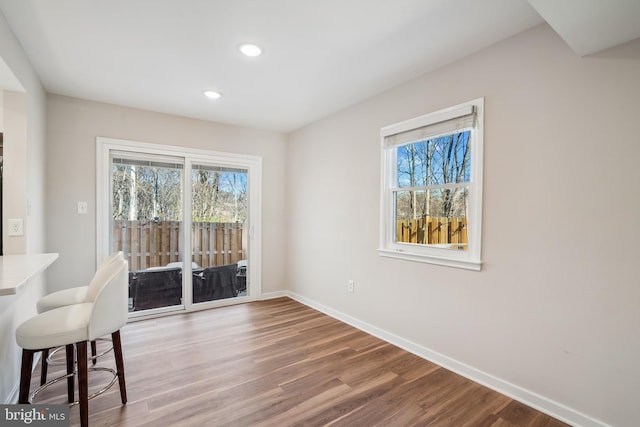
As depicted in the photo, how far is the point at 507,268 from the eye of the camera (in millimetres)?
2115

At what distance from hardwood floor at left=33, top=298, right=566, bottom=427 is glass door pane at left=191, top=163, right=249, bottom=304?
0.91 m

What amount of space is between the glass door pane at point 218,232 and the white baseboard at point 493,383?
191cm

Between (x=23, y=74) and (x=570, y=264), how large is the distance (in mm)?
3957

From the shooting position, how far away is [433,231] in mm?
2662

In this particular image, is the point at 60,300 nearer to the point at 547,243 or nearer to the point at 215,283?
the point at 215,283

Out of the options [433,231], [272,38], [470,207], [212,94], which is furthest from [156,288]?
[470,207]

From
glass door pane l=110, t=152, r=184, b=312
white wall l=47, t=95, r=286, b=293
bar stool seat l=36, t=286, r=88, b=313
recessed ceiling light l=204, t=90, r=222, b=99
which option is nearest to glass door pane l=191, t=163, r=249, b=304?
glass door pane l=110, t=152, r=184, b=312

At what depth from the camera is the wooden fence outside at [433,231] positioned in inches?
96.6

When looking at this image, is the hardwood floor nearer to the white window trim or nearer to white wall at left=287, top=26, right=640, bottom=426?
white wall at left=287, top=26, right=640, bottom=426

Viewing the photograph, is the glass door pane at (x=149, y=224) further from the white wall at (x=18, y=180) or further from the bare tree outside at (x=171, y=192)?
the white wall at (x=18, y=180)

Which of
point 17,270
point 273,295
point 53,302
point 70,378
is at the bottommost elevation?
point 273,295

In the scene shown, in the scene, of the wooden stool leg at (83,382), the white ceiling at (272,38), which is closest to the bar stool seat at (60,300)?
the wooden stool leg at (83,382)

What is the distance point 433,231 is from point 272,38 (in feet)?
6.59

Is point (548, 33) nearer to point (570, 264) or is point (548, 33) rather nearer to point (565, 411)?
point (570, 264)
